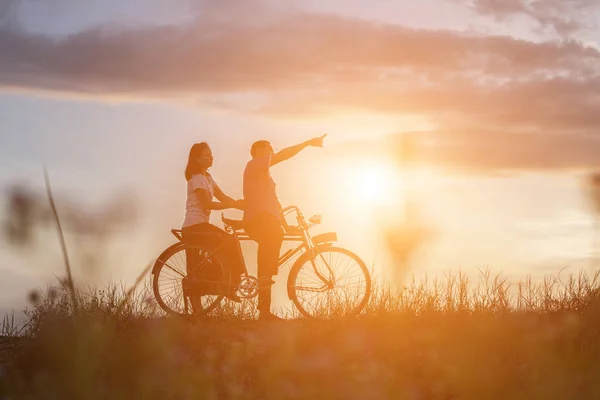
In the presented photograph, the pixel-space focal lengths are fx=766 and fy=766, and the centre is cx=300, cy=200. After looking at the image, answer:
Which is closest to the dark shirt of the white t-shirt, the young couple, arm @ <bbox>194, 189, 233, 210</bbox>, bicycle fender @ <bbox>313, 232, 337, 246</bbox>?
the young couple

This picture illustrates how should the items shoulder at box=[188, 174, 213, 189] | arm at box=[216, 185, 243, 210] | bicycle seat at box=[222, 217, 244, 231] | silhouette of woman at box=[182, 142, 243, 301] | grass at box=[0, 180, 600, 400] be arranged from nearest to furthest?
grass at box=[0, 180, 600, 400], shoulder at box=[188, 174, 213, 189], silhouette of woman at box=[182, 142, 243, 301], arm at box=[216, 185, 243, 210], bicycle seat at box=[222, 217, 244, 231]

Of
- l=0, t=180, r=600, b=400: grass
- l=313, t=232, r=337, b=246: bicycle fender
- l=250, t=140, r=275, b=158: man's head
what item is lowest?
l=0, t=180, r=600, b=400: grass

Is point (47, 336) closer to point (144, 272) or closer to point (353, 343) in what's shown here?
point (144, 272)

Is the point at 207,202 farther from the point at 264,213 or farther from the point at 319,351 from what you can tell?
the point at 319,351

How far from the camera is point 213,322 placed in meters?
9.45

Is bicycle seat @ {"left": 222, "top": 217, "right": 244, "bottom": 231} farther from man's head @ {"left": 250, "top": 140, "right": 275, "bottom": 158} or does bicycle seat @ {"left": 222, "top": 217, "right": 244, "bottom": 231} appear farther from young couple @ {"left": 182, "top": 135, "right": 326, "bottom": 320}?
man's head @ {"left": 250, "top": 140, "right": 275, "bottom": 158}

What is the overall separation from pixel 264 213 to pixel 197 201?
873 millimetres

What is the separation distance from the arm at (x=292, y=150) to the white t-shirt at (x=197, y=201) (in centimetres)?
87


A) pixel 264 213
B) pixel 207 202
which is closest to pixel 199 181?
pixel 207 202

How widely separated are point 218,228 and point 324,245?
1.42 metres

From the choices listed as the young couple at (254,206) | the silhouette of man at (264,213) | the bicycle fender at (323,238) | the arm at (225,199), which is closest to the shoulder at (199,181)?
the young couple at (254,206)

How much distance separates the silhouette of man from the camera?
9.89 m

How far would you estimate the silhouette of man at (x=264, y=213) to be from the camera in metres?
9.89

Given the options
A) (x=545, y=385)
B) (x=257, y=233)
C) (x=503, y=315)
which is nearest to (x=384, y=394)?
(x=545, y=385)
